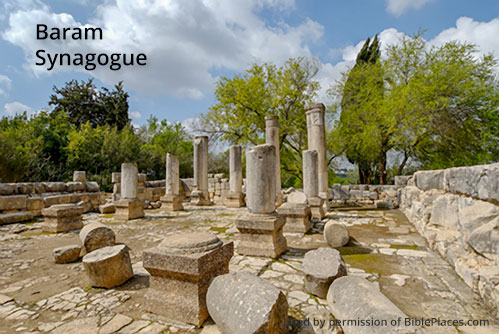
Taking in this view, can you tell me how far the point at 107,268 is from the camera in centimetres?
319

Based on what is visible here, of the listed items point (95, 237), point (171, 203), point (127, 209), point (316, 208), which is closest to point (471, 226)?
point (316, 208)

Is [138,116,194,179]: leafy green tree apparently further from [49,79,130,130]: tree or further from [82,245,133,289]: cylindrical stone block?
[82,245,133,289]: cylindrical stone block

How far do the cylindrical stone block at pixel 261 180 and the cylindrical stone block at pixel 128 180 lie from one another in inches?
232

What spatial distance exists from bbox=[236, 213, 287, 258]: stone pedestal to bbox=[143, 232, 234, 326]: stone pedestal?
1.68 m

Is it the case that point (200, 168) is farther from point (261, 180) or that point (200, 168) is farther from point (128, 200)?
point (261, 180)

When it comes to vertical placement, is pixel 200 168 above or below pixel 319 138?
below

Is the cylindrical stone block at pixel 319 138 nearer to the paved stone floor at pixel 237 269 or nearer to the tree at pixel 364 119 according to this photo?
the paved stone floor at pixel 237 269

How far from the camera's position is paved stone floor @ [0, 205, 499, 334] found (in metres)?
2.45

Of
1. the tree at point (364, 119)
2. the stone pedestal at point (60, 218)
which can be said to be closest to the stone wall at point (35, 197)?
the stone pedestal at point (60, 218)

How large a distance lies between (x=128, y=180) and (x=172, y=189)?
263 cm

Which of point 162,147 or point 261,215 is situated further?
point 162,147

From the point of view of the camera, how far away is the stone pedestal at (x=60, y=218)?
6.68 meters

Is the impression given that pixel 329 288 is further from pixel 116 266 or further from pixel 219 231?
pixel 219 231

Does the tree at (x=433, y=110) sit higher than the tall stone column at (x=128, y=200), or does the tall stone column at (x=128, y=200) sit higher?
the tree at (x=433, y=110)
